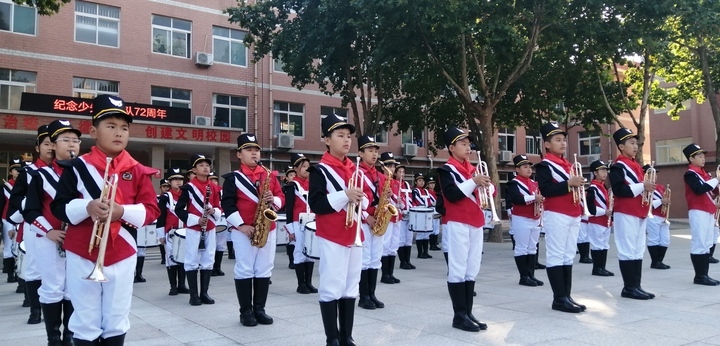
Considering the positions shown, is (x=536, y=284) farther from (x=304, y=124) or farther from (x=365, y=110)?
(x=304, y=124)

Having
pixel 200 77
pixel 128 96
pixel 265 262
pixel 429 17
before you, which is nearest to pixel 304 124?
pixel 200 77

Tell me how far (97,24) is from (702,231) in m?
26.5

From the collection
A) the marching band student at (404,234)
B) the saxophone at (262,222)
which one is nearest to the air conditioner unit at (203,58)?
the marching band student at (404,234)

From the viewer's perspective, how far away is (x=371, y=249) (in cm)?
905

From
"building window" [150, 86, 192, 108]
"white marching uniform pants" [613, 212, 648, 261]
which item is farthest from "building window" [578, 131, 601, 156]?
"white marching uniform pants" [613, 212, 648, 261]

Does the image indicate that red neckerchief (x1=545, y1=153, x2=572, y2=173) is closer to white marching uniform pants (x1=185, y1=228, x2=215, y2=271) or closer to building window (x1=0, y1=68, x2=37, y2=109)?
white marching uniform pants (x1=185, y1=228, x2=215, y2=271)

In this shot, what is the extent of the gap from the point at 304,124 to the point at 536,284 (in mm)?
24242

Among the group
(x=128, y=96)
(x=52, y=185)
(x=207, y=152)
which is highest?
(x=128, y=96)

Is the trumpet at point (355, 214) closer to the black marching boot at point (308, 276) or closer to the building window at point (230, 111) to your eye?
the black marching boot at point (308, 276)

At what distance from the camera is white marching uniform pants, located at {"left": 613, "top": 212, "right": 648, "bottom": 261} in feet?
28.5

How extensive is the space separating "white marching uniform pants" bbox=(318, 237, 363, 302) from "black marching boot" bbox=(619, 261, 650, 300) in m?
4.93

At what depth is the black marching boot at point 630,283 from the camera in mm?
8742

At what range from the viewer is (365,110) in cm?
2278

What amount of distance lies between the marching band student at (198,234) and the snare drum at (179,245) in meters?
0.19
